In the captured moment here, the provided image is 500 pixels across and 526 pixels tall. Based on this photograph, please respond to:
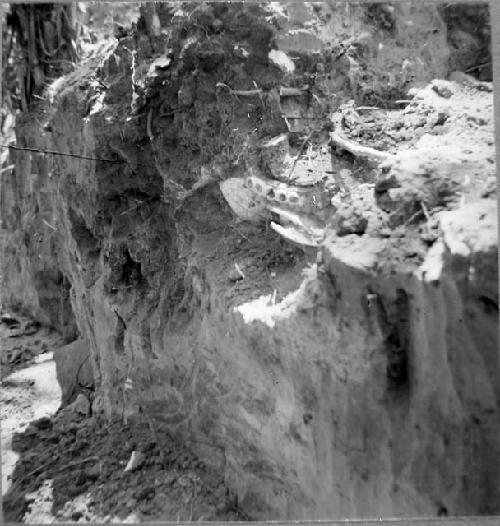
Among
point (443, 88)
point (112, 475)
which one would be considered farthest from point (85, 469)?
point (443, 88)

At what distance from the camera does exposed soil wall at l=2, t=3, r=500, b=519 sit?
2.69ft

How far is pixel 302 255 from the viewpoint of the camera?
115 centimetres

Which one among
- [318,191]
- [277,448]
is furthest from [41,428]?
[318,191]

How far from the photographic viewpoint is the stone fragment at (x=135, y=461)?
55.6 inches

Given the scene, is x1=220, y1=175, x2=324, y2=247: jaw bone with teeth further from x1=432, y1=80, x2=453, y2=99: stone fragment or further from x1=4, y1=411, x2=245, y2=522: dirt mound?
x1=4, y1=411, x2=245, y2=522: dirt mound

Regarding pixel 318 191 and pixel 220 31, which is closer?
pixel 318 191

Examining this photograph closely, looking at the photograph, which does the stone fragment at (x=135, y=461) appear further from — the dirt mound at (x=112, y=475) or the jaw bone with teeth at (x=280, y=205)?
the jaw bone with teeth at (x=280, y=205)

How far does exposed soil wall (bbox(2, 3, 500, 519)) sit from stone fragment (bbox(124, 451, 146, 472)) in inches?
5.3

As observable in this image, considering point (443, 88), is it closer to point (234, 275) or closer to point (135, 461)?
point (234, 275)

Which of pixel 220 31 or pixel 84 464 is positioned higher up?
pixel 220 31

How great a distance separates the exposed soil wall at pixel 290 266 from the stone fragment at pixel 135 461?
14 cm

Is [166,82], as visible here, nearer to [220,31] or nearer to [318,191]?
[220,31]

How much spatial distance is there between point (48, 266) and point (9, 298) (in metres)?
0.54

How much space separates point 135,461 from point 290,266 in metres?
0.88
